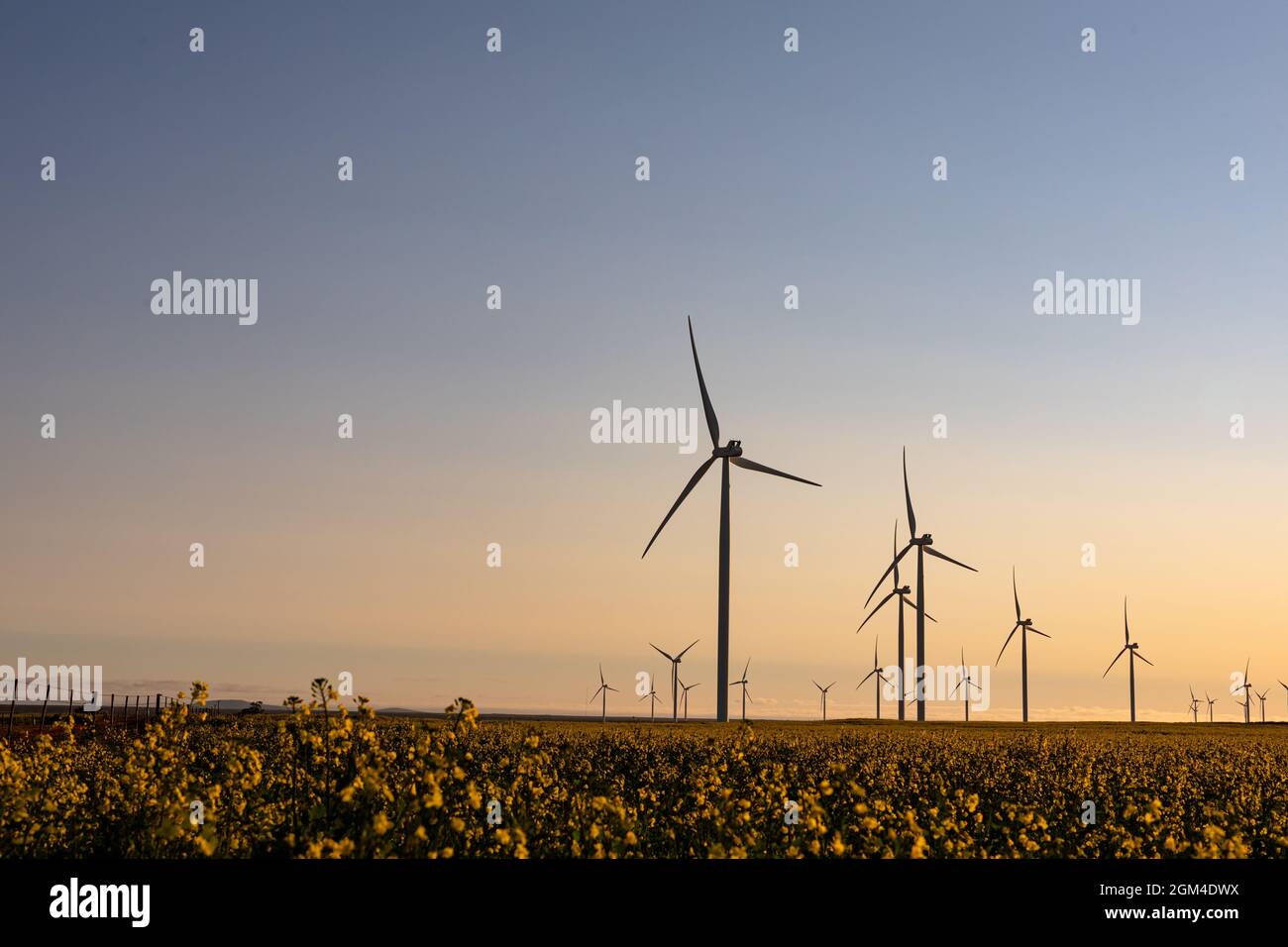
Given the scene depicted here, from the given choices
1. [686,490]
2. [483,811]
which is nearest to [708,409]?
[686,490]

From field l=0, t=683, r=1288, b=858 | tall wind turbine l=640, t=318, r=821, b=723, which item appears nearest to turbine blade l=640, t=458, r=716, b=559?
tall wind turbine l=640, t=318, r=821, b=723

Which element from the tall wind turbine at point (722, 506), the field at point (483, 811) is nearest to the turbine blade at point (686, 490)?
the tall wind turbine at point (722, 506)

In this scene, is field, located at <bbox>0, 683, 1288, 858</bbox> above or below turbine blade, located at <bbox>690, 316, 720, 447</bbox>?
below

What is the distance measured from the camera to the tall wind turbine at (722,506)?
69.3 metres

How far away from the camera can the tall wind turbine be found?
69.3 meters

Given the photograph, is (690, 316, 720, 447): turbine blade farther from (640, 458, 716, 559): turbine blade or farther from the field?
the field

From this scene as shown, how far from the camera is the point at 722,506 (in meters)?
71.8

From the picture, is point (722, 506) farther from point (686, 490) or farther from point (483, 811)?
point (483, 811)

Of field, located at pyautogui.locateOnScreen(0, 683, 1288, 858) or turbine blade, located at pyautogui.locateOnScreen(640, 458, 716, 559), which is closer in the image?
field, located at pyautogui.locateOnScreen(0, 683, 1288, 858)

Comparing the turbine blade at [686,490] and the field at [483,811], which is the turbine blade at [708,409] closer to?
the turbine blade at [686,490]
